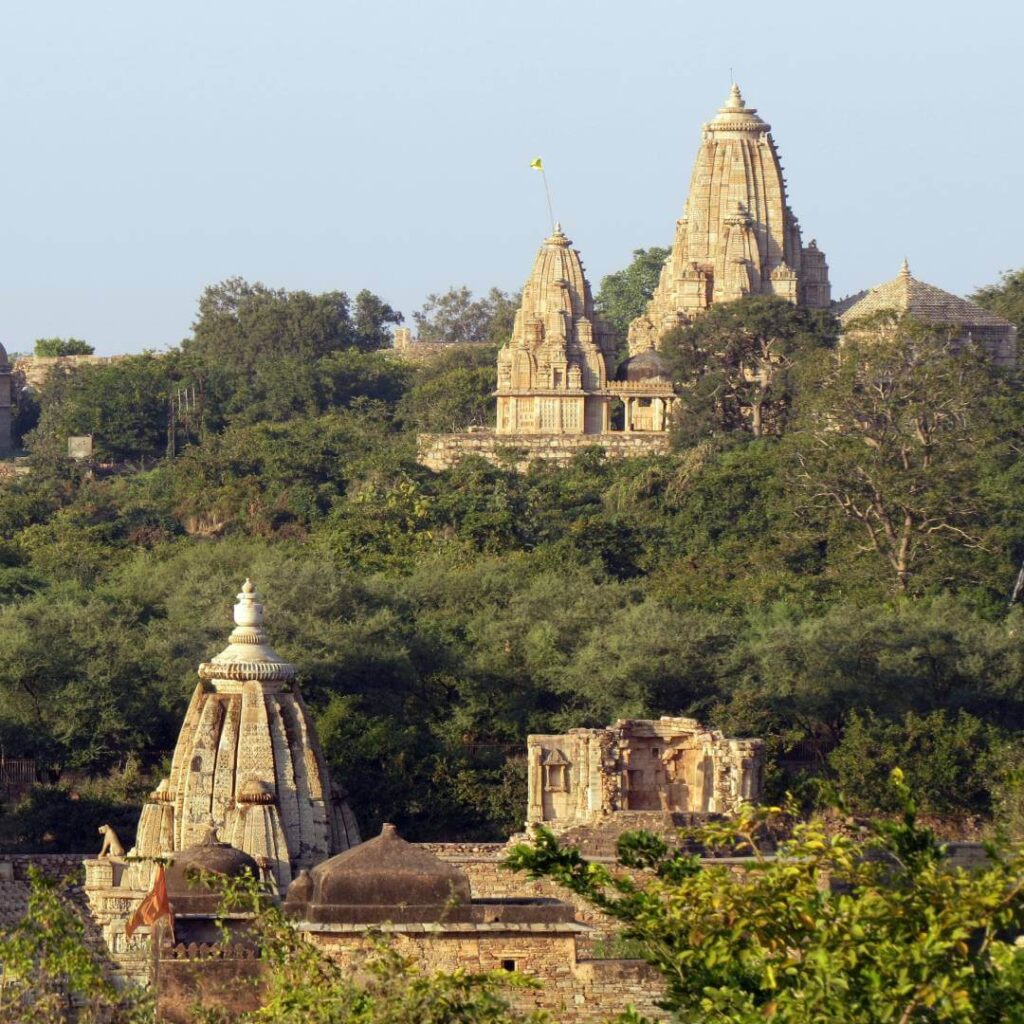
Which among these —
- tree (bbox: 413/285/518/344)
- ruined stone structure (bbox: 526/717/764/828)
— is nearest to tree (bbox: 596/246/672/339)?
tree (bbox: 413/285/518/344)

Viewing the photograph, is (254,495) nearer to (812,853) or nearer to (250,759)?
(250,759)

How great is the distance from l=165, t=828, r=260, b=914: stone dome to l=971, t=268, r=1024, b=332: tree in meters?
38.8

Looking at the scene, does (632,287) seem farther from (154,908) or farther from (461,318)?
(154,908)

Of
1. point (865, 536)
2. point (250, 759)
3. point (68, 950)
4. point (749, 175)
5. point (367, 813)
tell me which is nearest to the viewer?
point (68, 950)

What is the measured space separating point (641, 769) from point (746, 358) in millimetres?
24401

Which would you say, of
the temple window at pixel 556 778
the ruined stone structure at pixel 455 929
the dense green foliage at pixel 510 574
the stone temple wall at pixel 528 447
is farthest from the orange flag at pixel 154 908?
the stone temple wall at pixel 528 447

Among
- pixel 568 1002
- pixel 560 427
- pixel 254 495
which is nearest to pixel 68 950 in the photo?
pixel 568 1002

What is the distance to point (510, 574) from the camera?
51.7 m

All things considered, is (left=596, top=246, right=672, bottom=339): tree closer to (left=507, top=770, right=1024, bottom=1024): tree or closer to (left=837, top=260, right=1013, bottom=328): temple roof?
(left=837, top=260, right=1013, bottom=328): temple roof

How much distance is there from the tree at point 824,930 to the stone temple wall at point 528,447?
134 feet

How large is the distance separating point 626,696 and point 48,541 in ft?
49.1

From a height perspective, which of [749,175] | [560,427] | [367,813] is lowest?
[367,813]

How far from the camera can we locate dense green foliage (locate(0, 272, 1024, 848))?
140ft

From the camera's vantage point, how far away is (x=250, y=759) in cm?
3334
